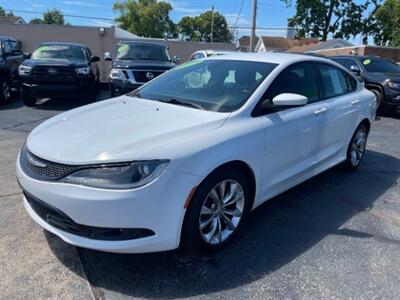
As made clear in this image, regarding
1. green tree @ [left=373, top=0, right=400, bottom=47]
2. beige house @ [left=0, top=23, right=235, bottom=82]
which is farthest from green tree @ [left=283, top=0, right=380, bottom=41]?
beige house @ [left=0, top=23, right=235, bottom=82]

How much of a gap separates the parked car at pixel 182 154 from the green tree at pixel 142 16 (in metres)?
69.8

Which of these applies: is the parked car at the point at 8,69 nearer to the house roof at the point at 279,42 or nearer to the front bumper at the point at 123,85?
the front bumper at the point at 123,85

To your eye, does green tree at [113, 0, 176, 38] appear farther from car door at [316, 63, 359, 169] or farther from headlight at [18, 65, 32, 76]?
car door at [316, 63, 359, 169]

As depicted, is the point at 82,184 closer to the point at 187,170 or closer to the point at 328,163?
the point at 187,170

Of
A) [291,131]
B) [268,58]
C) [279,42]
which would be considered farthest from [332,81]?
[279,42]

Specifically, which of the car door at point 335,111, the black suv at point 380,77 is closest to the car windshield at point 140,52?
the black suv at point 380,77

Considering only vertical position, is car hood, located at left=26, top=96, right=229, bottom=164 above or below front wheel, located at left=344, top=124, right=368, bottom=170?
above

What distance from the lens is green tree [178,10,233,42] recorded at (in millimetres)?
84062

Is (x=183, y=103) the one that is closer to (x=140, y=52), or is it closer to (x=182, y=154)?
(x=182, y=154)

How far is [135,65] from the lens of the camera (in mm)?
10180

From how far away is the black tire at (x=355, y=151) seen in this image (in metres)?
5.47

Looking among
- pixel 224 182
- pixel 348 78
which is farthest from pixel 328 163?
pixel 224 182

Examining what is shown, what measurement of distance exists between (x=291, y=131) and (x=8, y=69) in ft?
31.7

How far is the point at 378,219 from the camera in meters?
4.22
